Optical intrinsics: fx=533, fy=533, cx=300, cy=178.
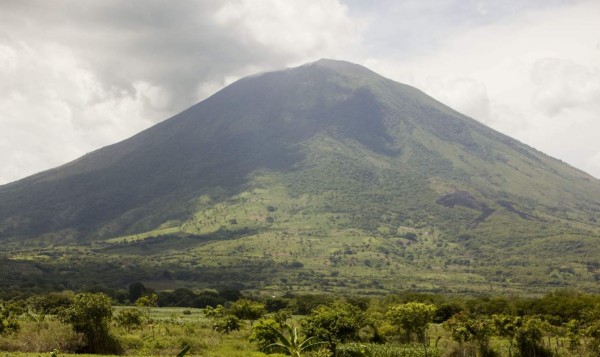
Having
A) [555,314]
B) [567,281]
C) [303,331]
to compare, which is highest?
[303,331]

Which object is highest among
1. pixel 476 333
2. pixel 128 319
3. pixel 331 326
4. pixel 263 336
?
pixel 128 319

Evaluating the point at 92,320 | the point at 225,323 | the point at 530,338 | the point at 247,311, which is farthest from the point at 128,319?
the point at 530,338

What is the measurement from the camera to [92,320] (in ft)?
152

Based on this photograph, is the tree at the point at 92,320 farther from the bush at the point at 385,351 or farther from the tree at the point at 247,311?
the bush at the point at 385,351

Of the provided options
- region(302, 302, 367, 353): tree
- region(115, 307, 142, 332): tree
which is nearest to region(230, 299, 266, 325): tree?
region(302, 302, 367, 353): tree

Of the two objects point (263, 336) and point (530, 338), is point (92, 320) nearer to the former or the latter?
point (263, 336)

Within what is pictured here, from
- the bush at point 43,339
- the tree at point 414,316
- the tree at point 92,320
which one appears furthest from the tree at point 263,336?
the bush at point 43,339

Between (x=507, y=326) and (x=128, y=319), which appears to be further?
(x=128, y=319)

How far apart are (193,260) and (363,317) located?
13223 cm

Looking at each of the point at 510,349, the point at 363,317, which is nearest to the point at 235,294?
the point at 363,317

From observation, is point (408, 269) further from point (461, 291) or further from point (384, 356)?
point (384, 356)

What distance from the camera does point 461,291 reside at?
516 feet

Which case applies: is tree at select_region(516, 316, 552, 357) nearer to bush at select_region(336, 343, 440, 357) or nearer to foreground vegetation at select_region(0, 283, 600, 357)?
foreground vegetation at select_region(0, 283, 600, 357)

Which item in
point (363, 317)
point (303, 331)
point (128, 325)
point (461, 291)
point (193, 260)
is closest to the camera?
point (303, 331)
